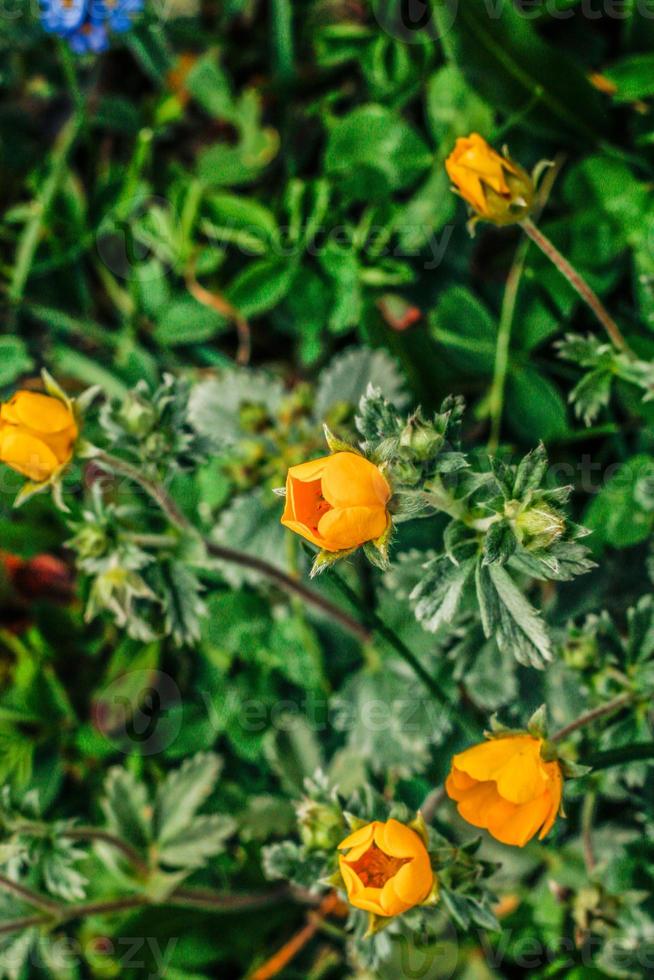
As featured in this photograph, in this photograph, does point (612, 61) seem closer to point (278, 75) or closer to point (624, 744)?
point (278, 75)

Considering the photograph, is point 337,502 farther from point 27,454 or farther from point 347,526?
point 27,454

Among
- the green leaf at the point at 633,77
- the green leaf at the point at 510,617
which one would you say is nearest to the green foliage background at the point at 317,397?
the green leaf at the point at 633,77

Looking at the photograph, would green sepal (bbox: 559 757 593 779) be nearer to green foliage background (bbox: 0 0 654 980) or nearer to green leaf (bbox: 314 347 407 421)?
green foliage background (bbox: 0 0 654 980)

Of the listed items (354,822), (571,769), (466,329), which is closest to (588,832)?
(571,769)

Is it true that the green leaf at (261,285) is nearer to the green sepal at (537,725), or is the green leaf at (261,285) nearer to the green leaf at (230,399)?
the green leaf at (230,399)

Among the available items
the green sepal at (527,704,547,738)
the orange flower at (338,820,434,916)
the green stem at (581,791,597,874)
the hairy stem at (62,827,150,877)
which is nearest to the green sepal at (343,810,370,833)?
the orange flower at (338,820,434,916)

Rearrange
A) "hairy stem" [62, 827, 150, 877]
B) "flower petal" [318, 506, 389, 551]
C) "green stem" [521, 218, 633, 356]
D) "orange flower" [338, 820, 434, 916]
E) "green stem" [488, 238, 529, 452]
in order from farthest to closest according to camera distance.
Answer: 1. "green stem" [488, 238, 529, 452]
2. "hairy stem" [62, 827, 150, 877]
3. "green stem" [521, 218, 633, 356]
4. "orange flower" [338, 820, 434, 916]
5. "flower petal" [318, 506, 389, 551]
